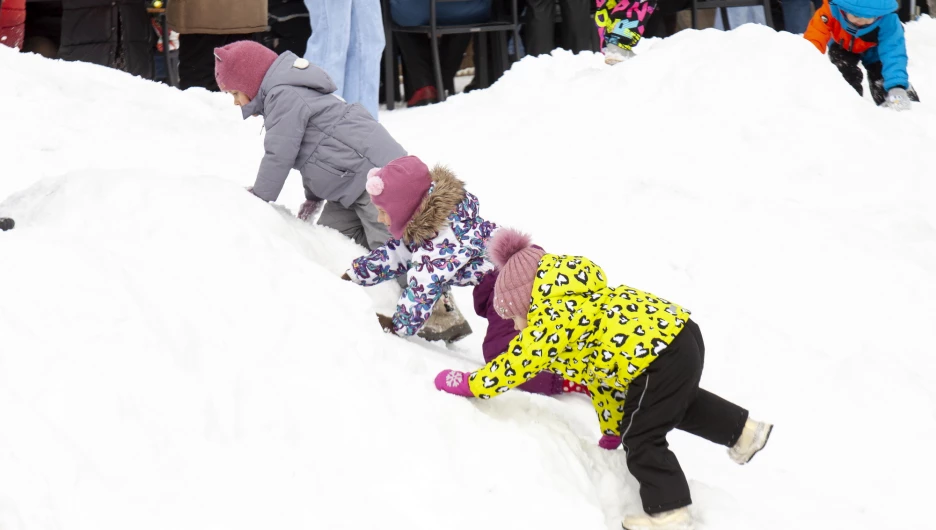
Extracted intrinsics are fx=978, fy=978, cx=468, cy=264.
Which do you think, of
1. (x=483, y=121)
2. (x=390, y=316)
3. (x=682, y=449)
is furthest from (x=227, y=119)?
(x=682, y=449)

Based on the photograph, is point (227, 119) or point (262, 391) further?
point (227, 119)

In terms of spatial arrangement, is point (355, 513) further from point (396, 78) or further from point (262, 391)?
point (396, 78)

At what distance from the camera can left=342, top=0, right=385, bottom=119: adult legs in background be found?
5.43 metres

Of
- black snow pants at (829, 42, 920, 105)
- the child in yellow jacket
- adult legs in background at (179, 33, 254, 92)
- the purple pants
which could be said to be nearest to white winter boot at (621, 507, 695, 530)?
the child in yellow jacket

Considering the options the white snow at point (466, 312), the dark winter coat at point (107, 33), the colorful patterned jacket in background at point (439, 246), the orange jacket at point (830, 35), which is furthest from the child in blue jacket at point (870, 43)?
the dark winter coat at point (107, 33)

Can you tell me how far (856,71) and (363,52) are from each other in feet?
10.3

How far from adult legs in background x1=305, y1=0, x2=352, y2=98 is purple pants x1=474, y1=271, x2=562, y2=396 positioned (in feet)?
8.52

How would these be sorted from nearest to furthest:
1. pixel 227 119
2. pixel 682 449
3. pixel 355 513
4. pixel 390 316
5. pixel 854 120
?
pixel 355 513, pixel 682 449, pixel 390 316, pixel 854 120, pixel 227 119

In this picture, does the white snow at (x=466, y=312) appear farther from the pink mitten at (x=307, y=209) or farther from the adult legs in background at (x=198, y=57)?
the adult legs in background at (x=198, y=57)

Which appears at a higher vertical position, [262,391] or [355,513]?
[262,391]

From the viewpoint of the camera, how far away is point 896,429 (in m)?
3.02

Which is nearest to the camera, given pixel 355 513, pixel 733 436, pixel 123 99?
pixel 355 513

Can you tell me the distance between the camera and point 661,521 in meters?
2.32

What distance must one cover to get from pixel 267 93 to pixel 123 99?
2136 millimetres
